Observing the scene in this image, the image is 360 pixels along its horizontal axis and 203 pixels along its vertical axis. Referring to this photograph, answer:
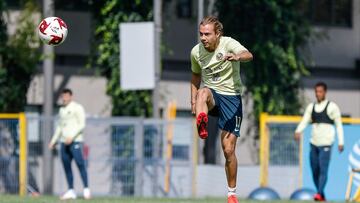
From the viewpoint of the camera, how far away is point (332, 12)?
37.3 meters

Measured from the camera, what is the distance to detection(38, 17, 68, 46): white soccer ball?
16750 mm

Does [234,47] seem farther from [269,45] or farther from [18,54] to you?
[18,54]

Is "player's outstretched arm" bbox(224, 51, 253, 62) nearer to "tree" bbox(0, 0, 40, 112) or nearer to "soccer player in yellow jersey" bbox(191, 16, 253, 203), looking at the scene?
"soccer player in yellow jersey" bbox(191, 16, 253, 203)

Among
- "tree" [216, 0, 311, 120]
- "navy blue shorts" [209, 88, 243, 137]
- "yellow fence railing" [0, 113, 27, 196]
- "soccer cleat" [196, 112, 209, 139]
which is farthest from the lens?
"tree" [216, 0, 311, 120]

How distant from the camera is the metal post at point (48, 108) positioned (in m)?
29.6

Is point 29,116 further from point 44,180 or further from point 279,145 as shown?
point 279,145

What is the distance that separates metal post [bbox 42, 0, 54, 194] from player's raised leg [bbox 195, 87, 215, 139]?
580 inches

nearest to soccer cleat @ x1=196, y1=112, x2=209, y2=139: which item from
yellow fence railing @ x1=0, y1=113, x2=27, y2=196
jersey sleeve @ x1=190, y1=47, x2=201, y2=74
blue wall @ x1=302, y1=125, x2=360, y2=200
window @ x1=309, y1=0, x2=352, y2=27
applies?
jersey sleeve @ x1=190, y1=47, x2=201, y2=74

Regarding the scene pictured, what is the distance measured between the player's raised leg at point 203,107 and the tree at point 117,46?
1763 cm

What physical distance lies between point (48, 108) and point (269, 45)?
6.13 metres

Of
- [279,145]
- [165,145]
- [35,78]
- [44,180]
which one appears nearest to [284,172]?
[279,145]

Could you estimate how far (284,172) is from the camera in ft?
91.7

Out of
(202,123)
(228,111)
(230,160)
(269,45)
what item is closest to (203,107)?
(202,123)

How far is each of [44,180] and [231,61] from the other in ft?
51.1
